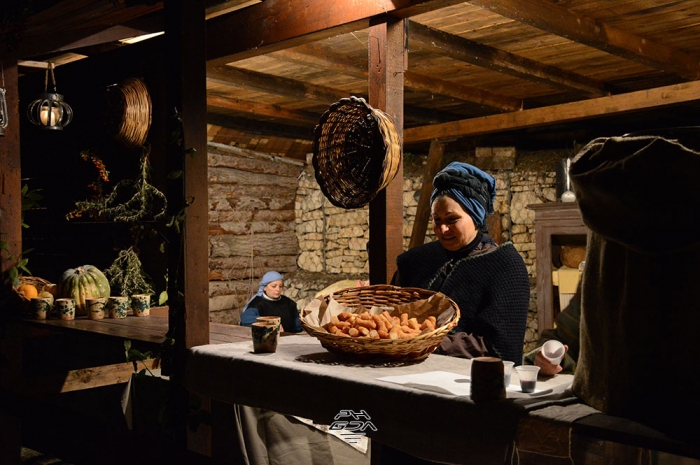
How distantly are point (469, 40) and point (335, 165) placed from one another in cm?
221

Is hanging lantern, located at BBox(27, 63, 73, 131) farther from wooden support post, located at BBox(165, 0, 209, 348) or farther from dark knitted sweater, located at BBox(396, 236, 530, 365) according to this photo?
dark knitted sweater, located at BBox(396, 236, 530, 365)

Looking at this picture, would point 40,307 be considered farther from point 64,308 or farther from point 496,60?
point 496,60

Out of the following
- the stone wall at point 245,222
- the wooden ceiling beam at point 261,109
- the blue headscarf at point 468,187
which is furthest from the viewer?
the stone wall at point 245,222

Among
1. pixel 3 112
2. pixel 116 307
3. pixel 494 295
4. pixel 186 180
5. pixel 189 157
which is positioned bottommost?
pixel 116 307

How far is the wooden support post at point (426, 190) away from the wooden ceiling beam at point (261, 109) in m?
1.46

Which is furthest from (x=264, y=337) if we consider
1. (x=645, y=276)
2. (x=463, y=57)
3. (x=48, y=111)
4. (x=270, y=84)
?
(x=270, y=84)

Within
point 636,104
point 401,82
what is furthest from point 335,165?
point 636,104

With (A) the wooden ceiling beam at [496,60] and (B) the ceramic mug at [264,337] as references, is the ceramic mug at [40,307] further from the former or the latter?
(A) the wooden ceiling beam at [496,60]

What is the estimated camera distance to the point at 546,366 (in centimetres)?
225

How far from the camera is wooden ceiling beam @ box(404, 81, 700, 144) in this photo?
17.6ft

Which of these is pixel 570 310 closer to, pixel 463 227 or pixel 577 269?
pixel 463 227

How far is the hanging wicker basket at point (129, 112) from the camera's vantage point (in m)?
5.14

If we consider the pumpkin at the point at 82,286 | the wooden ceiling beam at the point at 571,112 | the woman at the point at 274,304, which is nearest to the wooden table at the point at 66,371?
the pumpkin at the point at 82,286

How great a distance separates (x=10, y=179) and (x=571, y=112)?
468 cm
